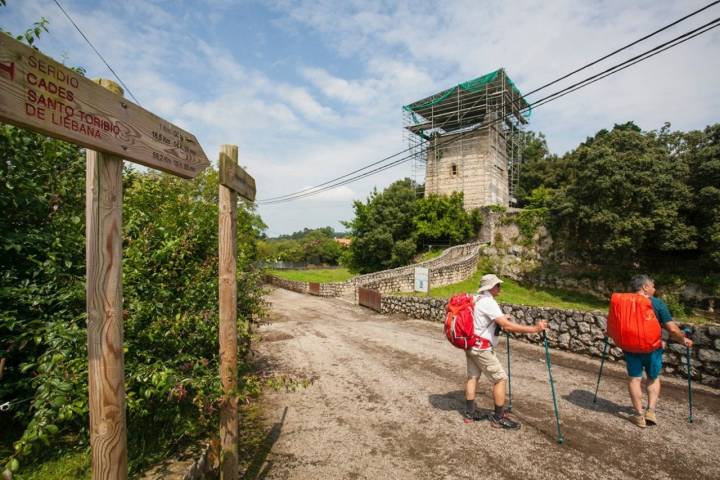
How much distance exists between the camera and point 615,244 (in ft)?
60.4

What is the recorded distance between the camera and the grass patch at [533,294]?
1959 centimetres

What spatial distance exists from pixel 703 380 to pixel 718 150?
1738 centimetres

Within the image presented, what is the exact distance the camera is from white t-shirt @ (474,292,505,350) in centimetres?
431

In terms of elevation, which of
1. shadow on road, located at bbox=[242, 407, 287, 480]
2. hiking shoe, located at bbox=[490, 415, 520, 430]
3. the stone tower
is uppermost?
the stone tower

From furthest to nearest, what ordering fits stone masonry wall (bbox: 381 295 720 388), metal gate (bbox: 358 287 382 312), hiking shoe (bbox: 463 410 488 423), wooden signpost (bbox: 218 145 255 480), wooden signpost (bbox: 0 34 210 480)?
metal gate (bbox: 358 287 382 312) → stone masonry wall (bbox: 381 295 720 388) → hiking shoe (bbox: 463 410 488 423) → wooden signpost (bbox: 218 145 255 480) → wooden signpost (bbox: 0 34 210 480)

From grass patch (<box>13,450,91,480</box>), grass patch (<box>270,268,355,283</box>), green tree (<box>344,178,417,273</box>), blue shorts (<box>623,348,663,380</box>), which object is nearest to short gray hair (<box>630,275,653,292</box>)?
blue shorts (<box>623,348,663,380</box>)

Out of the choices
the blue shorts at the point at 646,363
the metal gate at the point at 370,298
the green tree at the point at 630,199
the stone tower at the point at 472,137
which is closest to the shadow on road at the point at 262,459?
the blue shorts at the point at 646,363

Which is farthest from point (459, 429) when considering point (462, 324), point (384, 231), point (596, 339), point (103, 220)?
point (384, 231)

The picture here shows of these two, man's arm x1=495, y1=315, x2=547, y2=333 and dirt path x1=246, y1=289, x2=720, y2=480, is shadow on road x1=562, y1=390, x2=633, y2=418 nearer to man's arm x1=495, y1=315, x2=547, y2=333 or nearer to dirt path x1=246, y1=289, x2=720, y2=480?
dirt path x1=246, y1=289, x2=720, y2=480

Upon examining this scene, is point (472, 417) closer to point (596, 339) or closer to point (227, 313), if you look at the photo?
point (227, 313)

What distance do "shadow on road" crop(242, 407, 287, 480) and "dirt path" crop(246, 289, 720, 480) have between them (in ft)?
0.07

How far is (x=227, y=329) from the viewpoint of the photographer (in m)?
3.10

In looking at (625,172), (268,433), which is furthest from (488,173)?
(268,433)

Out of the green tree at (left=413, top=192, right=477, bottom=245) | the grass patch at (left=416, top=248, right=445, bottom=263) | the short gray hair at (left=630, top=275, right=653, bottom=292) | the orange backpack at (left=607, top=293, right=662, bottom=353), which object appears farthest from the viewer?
the green tree at (left=413, top=192, right=477, bottom=245)
